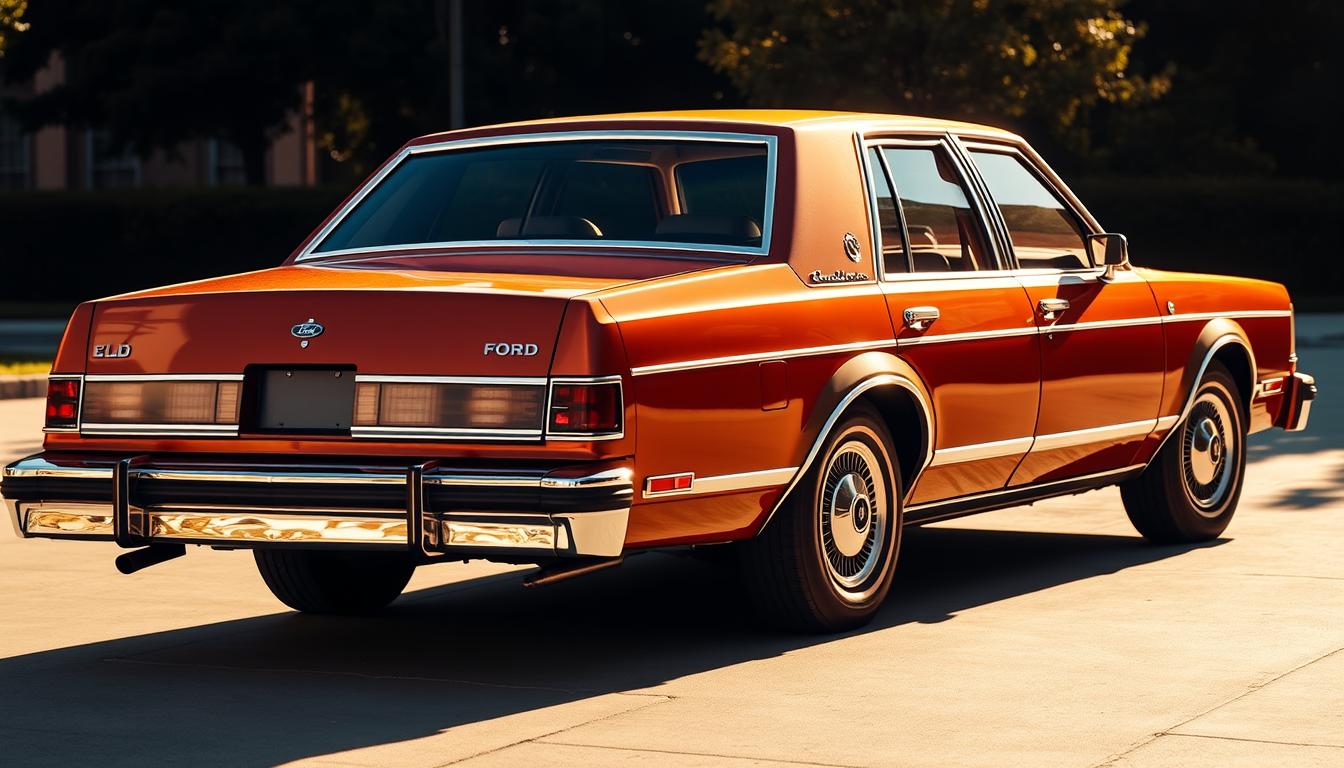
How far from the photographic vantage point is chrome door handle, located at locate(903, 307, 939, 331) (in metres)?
7.82

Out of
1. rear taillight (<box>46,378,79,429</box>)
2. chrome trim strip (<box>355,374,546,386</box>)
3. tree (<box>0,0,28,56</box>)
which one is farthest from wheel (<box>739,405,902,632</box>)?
tree (<box>0,0,28,56</box>)

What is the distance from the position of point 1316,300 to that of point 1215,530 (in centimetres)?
2859

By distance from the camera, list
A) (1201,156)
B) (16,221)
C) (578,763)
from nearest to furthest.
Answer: (578,763) → (16,221) → (1201,156)

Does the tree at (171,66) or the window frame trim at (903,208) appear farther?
the tree at (171,66)

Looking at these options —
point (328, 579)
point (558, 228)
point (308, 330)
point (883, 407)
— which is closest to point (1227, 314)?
point (883, 407)

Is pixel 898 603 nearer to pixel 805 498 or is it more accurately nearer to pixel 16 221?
pixel 805 498

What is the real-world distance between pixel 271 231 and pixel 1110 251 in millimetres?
31985

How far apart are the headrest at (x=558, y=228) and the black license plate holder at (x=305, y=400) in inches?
48.1

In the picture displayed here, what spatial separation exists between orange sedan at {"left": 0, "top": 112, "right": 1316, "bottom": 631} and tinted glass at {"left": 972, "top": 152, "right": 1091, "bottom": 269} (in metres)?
0.02

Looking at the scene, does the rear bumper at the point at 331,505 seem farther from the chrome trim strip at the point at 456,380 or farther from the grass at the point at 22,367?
the grass at the point at 22,367

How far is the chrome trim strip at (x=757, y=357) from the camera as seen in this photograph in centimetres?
666

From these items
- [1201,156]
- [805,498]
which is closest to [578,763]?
[805,498]

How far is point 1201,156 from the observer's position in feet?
154

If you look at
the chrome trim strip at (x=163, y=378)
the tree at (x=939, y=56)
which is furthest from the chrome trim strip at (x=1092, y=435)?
the tree at (x=939, y=56)
